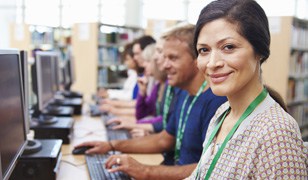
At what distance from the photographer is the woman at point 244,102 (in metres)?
0.81

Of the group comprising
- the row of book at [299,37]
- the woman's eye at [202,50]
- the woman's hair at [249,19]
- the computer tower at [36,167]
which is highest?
the row of book at [299,37]

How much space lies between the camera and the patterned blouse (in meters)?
0.80

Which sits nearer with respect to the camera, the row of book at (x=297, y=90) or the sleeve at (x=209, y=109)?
the sleeve at (x=209, y=109)

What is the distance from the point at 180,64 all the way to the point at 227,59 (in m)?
0.76

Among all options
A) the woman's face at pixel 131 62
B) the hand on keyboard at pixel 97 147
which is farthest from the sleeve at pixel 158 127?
the woman's face at pixel 131 62

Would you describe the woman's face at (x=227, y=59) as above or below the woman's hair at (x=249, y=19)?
below

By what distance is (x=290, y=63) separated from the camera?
4570mm

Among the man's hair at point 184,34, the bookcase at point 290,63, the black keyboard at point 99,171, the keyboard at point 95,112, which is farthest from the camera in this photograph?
the bookcase at point 290,63

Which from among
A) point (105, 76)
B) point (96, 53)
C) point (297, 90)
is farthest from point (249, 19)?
point (105, 76)

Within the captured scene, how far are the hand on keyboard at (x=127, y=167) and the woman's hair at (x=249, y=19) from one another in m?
0.71

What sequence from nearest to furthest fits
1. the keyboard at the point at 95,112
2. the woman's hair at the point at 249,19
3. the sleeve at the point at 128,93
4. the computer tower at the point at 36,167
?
the woman's hair at the point at 249,19
the computer tower at the point at 36,167
the keyboard at the point at 95,112
the sleeve at the point at 128,93

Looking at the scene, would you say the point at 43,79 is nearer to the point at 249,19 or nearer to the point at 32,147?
the point at 32,147

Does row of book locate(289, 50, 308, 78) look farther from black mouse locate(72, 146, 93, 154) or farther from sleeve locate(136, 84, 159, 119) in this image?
black mouse locate(72, 146, 93, 154)

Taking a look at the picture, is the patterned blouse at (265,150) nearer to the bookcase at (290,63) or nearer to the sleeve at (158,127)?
the sleeve at (158,127)
